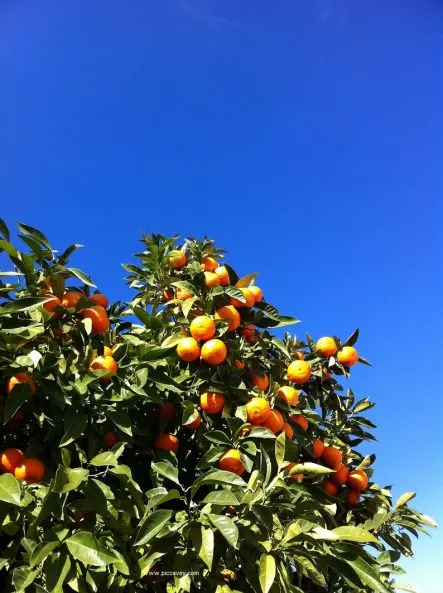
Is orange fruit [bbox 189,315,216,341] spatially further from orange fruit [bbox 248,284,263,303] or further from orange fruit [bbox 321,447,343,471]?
orange fruit [bbox 321,447,343,471]

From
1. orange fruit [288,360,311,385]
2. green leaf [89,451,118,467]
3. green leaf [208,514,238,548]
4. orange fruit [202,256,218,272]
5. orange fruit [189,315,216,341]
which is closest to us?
green leaf [208,514,238,548]

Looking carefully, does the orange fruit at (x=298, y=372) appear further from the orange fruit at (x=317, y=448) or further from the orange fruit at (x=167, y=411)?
the orange fruit at (x=167, y=411)

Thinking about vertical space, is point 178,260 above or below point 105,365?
above

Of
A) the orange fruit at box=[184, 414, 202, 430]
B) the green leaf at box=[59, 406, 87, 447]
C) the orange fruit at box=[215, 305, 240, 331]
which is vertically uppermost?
the orange fruit at box=[215, 305, 240, 331]

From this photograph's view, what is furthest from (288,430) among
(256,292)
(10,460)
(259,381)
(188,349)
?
(10,460)

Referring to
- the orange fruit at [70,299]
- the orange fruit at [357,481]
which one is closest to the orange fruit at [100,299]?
the orange fruit at [70,299]

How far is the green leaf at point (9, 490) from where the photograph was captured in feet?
5.10

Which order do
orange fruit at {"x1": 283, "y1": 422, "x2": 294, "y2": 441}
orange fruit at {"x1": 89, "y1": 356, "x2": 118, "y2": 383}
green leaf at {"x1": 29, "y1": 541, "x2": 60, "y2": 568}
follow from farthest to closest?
orange fruit at {"x1": 283, "y1": 422, "x2": 294, "y2": 441}, orange fruit at {"x1": 89, "y1": 356, "x2": 118, "y2": 383}, green leaf at {"x1": 29, "y1": 541, "x2": 60, "y2": 568}

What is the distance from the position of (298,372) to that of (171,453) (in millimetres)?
917

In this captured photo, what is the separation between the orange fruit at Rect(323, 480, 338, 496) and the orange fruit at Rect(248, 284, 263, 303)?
111 cm

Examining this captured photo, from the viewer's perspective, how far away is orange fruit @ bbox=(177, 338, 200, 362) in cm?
236

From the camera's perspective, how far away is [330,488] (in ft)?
9.51

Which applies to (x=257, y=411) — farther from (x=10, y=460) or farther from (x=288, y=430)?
(x=10, y=460)

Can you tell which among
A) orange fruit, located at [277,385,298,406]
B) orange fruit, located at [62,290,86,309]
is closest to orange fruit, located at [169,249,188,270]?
orange fruit, located at [62,290,86,309]
